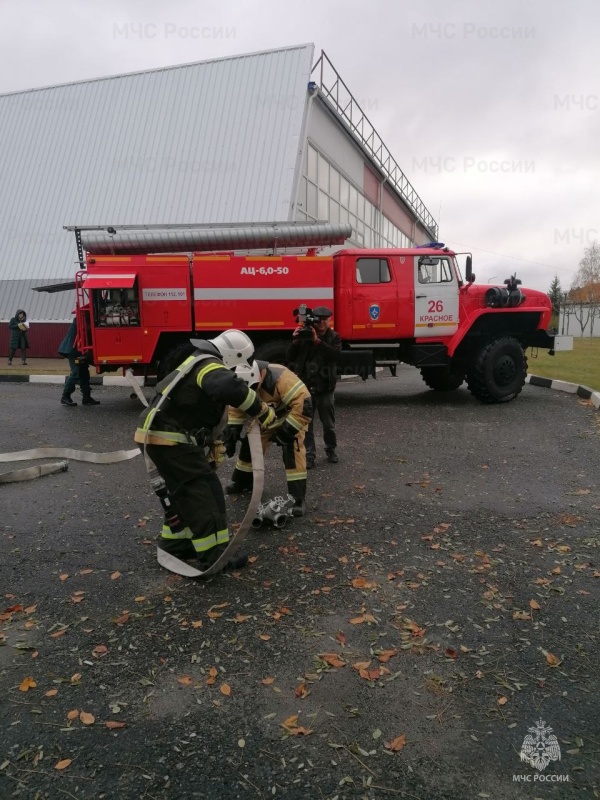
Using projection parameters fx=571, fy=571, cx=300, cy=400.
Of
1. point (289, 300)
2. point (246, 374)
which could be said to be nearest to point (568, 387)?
point (289, 300)

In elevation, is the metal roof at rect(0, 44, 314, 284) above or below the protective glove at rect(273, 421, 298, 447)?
above

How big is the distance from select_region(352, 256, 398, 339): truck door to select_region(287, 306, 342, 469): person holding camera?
3450 millimetres

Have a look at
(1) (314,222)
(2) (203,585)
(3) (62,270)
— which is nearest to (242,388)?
(2) (203,585)

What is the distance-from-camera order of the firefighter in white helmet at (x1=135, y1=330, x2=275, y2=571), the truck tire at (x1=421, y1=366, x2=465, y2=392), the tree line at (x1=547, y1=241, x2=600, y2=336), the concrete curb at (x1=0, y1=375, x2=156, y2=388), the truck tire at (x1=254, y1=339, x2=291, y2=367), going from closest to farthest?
1. the firefighter in white helmet at (x1=135, y1=330, x2=275, y2=571)
2. the truck tire at (x1=254, y1=339, x2=291, y2=367)
3. the truck tire at (x1=421, y1=366, x2=465, y2=392)
4. the concrete curb at (x1=0, y1=375, x2=156, y2=388)
5. the tree line at (x1=547, y1=241, x2=600, y2=336)

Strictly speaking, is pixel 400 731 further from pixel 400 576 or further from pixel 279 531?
pixel 279 531

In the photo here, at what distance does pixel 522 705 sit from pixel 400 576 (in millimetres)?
1246

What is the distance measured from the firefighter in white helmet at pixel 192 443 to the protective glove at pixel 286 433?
88 cm

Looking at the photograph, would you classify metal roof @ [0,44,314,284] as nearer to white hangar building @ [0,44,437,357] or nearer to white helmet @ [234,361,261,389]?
white hangar building @ [0,44,437,357]

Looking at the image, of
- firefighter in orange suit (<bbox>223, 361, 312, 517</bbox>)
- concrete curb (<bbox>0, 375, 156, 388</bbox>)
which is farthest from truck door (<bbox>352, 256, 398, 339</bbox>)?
concrete curb (<bbox>0, 375, 156, 388</bbox>)

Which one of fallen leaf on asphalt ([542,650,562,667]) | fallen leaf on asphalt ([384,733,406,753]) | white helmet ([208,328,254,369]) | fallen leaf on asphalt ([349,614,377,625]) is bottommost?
fallen leaf on asphalt ([384,733,406,753])

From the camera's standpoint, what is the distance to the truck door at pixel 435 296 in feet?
33.1

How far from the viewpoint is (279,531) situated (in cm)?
449

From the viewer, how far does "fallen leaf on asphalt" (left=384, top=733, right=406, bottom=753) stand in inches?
88.9

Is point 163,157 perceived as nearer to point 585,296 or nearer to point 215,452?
point 215,452
